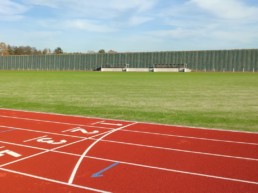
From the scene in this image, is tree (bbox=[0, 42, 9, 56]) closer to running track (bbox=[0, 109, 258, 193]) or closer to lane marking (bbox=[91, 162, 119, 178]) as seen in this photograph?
running track (bbox=[0, 109, 258, 193])

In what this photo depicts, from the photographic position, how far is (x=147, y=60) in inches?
2960

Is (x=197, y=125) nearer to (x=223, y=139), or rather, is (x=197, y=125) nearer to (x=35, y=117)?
(x=223, y=139)

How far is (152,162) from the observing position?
5.90 metres

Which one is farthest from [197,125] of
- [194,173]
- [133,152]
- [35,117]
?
[35,117]

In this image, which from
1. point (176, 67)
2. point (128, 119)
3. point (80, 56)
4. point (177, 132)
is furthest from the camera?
point (80, 56)

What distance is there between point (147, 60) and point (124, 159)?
69.8m

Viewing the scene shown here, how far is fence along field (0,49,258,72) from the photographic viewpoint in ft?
215

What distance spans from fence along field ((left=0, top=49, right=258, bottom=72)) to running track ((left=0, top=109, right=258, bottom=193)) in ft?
196

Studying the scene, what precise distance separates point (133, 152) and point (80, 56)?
77.3m

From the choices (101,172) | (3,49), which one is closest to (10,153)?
(101,172)

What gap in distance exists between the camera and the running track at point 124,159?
487 centimetres

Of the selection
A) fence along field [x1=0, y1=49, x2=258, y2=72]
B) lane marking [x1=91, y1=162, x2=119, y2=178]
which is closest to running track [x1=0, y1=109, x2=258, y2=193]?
lane marking [x1=91, y1=162, x2=119, y2=178]

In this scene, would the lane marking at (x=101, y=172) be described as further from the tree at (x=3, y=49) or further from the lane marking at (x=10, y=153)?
the tree at (x=3, y=49)

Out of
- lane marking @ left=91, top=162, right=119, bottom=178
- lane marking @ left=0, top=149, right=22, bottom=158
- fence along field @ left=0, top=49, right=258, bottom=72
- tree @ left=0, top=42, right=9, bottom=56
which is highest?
tree @ left=0, top=42, right=9, bottom=56
